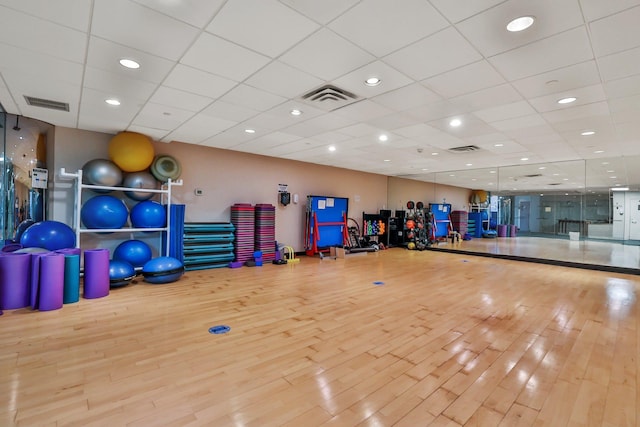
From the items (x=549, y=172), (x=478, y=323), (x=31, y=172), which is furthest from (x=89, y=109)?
(x=549, y=172)

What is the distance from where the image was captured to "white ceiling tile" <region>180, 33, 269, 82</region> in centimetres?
260

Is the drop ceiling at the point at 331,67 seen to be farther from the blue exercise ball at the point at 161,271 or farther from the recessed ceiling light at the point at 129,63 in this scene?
the blue exercise ball at the point at 161,271

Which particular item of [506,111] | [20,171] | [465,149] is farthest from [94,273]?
[465,149]

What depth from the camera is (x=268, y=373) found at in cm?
238

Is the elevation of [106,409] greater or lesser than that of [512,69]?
lesser

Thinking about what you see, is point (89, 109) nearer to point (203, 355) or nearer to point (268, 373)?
point (203, 355)

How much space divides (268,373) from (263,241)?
193 inches

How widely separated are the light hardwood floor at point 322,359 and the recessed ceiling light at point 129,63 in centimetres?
275

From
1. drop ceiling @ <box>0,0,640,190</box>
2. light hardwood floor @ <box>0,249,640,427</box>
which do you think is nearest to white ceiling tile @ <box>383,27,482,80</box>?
drop ceiling @ <box>0,0,640,190</box>

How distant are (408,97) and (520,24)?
→ 151 centimetres

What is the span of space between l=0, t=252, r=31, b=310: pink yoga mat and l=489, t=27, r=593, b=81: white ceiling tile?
18.7 feet

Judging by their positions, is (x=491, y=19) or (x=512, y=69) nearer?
(x=491, y=19)

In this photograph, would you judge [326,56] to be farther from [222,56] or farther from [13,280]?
[13,280]

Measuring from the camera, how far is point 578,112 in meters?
4.03
